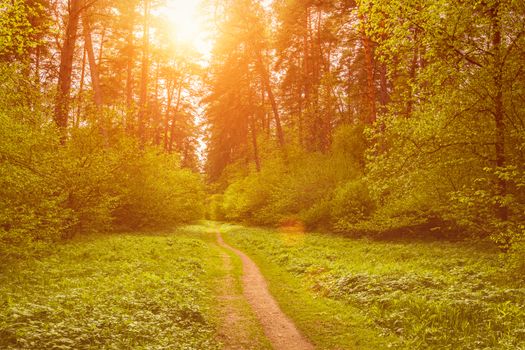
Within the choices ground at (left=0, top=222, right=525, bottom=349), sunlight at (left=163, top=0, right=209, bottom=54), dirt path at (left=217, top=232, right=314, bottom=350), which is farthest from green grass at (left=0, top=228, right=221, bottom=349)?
sunlight at (left=163, top=0, right=209, bottom=54)

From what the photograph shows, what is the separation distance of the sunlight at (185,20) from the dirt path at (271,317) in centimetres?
2229

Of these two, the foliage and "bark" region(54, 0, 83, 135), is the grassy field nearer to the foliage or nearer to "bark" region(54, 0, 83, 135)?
the foliage

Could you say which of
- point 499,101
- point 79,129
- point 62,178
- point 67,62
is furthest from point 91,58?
point 499,101

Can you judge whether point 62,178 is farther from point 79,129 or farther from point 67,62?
point 67,62

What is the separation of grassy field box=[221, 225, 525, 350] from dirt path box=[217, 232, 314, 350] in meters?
0.29

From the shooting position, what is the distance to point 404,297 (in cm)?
984

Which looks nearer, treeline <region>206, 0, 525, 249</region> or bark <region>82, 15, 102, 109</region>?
treeline <region>206, 0, 525, 249</region>

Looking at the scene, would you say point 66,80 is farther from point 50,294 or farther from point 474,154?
point 474,154

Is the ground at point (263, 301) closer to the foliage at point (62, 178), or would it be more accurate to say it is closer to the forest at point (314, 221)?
the forest at point (314, 221)

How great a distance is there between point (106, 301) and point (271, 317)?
4258 millimetres

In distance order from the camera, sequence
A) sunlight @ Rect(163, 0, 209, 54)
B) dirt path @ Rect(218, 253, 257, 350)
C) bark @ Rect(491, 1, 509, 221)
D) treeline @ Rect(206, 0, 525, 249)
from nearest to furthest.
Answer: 1. dirt path @ Rect(218, 253, 257, 350)
2. bark @ Rect(491, 1, 509, 221)
3. treeline @ Rect(206, 0, 525, 249)
4. sunlight @ Rect(163, 0, 209, 54)

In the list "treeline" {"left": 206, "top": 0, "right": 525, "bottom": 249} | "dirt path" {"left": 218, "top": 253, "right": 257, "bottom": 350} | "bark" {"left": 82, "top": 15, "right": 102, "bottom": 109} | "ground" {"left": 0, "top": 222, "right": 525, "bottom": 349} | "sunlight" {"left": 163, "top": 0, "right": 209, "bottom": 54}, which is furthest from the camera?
"sunlight" {"left": 163, "top": 0, "right": 209, "bottom": 54}

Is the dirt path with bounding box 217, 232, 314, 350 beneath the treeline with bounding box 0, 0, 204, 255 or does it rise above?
beneath

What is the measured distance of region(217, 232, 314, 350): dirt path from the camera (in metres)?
8.41
